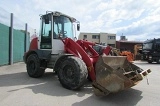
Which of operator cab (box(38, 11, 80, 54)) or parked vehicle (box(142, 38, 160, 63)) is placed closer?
operator cab (box(38, 11, 80, 54))

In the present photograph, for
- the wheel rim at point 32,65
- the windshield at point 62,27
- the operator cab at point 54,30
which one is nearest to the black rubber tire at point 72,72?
the operator cab at point 54,30

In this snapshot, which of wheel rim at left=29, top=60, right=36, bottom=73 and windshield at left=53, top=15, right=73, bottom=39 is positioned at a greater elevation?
windshield at left=53, top=15, right=73, bottom=39

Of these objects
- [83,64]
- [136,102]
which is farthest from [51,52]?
[136,102]

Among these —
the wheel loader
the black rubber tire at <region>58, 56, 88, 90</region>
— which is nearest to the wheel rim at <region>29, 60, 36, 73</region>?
the wheel loader

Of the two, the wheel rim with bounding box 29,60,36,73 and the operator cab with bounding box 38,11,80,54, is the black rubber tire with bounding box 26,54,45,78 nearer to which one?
A: the wheel rim with bounding box 29,60,36,73

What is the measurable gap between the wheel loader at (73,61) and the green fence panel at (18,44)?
679 centimetres

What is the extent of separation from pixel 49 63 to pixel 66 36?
137 cm

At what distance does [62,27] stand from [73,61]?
2.52 meters

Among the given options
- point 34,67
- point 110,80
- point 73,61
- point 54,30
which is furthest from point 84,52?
point 34,67

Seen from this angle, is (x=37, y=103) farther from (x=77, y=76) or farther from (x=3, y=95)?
(x=77, y=76)

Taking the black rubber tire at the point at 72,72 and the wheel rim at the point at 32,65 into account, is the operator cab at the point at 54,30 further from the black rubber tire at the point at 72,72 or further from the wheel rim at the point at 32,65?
the black rubber tire at the point at 72,72

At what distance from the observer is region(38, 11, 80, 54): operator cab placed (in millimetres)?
8797

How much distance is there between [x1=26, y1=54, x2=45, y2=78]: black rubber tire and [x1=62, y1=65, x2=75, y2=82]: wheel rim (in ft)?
6.82

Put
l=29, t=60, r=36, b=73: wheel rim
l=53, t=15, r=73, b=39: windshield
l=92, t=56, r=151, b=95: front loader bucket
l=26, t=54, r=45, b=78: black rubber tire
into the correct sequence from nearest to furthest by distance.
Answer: l=92, t=56, r=151, b=95: front loader bucket, l=53, t=15, r=73, b=39: windshield, l=26, t=54, r=45, b=78: black rubber tire, l=29, t=60, r=36, b=73: wheel rim
